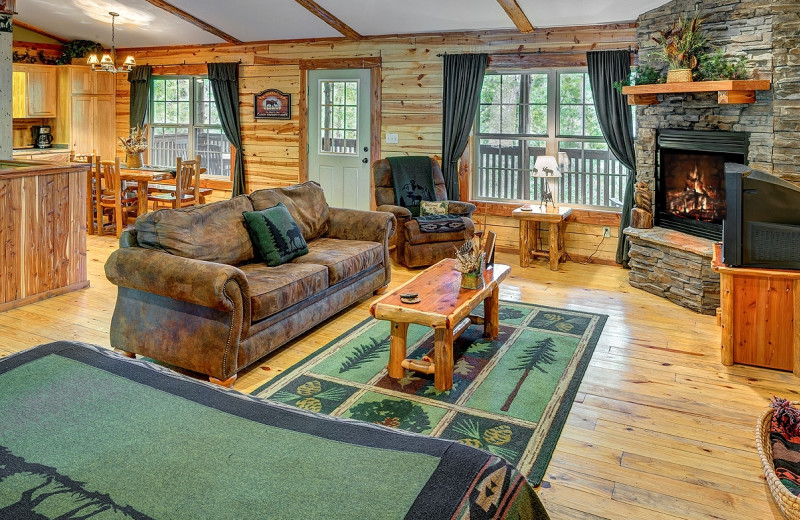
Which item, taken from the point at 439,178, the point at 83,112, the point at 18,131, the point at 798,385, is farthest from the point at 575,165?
the point at 18,131

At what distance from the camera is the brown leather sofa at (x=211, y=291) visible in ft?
11.4

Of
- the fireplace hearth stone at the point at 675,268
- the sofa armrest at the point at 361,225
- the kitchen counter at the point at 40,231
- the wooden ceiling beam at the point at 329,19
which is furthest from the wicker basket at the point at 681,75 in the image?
the kitchen counter at the point at 40,231

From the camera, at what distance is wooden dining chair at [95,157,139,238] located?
24.4 feet

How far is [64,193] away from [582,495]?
458 cm

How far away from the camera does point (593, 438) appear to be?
3.07 meters

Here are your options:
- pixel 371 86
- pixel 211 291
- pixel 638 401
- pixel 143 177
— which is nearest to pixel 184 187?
pixel 143 177

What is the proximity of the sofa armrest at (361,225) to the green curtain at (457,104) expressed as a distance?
2018 mm

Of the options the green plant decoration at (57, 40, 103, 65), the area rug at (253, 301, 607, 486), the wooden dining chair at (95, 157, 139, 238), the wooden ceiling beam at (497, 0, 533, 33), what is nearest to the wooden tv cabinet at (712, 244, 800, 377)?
the area rug at (253, 301, 607, 486)

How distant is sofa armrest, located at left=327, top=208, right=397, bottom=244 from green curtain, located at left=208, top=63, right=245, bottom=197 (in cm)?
350

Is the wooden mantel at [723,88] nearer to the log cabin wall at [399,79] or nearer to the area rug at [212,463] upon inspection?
the log cabin wall at [399,79]

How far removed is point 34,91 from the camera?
356 inches

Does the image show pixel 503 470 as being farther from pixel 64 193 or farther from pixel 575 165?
pixel 575 165

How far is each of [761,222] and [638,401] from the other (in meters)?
1.37

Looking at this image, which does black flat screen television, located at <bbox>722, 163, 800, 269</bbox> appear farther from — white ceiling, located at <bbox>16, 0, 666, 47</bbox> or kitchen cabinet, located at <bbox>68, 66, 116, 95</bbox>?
kitchen cabinet, located at <bbox>68, 66, 116, 95</bbox>
